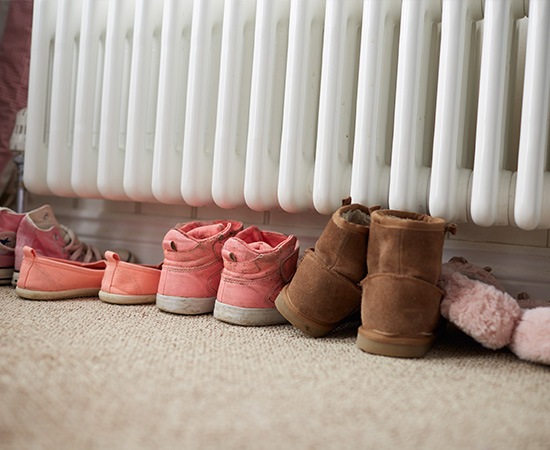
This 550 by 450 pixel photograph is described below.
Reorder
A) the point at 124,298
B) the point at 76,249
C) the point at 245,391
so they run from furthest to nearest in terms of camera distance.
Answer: the point at 76,249
the point at 124,298
the point at 245,391

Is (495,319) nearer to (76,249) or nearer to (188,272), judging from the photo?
(188,272)

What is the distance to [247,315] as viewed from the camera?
3.71 feet

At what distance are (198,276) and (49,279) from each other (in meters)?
0.32

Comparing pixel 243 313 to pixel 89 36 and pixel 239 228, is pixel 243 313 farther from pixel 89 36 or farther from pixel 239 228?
pixel 89 36

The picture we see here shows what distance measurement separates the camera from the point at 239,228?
1279mm

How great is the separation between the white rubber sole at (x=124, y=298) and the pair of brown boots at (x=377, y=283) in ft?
1.10

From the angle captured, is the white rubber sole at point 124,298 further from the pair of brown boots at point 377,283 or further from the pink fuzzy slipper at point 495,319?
the pink fuzzy slipper at point 495,319

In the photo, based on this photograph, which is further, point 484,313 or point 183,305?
point 183,305

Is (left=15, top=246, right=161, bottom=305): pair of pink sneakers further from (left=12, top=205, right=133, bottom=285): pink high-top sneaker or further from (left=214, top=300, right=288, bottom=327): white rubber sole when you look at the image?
(left=214, top=300, right=288, bottom=327): white rubber sole

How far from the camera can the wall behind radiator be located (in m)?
1.31

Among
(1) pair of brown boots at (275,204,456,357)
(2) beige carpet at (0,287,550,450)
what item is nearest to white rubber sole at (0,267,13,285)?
(2) beige carpet at (0,287,550,450)

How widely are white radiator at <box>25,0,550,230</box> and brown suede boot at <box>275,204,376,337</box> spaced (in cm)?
21

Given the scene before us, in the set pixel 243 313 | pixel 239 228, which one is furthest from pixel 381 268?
pixel 239 228

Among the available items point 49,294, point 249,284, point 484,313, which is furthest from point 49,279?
point 484,313
